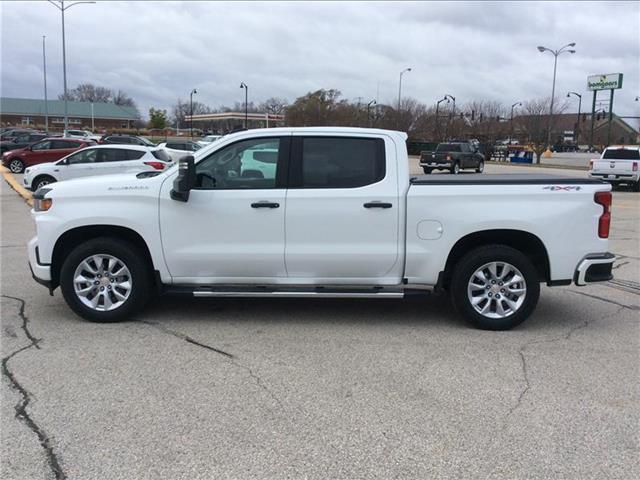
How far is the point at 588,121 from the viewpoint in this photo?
430 ft

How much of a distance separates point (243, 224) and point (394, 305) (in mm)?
2084

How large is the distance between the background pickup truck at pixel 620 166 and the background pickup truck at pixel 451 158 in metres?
9.39

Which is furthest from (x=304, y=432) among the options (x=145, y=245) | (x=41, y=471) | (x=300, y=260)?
(x=145, y=245)

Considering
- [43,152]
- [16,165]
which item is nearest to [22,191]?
[43,152]

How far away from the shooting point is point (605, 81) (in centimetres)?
7019

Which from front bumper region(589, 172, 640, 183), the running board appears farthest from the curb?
front bumper region(589, 172, 640, 183)

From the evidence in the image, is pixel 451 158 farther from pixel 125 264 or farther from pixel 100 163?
pixel 125 264

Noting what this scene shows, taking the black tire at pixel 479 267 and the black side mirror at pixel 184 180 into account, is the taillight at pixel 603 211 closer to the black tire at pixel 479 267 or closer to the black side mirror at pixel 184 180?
the black tire at pixel 479 267

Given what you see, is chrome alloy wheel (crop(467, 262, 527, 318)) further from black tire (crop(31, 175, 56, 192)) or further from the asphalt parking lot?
black tire (crop(31, 175, 56, 192))

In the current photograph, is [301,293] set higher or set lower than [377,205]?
lower

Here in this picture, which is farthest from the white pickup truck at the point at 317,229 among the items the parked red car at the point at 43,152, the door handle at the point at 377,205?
the parked red car at the point at 43,152

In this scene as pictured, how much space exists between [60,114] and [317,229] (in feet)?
411

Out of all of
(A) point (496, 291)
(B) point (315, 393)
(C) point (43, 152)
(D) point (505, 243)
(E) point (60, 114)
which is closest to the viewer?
(B) point (315, 393)

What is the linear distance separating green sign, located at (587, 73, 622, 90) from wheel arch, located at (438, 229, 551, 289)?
71550 millimetres
